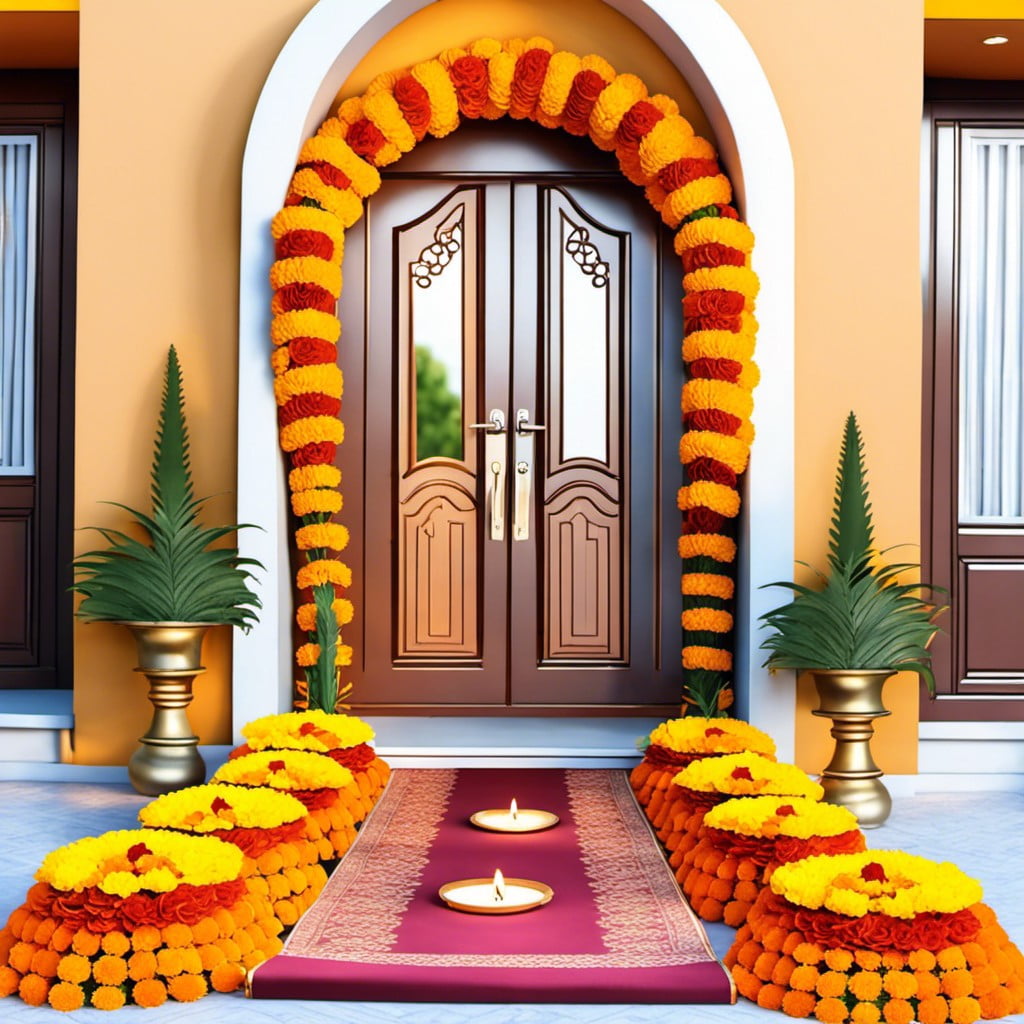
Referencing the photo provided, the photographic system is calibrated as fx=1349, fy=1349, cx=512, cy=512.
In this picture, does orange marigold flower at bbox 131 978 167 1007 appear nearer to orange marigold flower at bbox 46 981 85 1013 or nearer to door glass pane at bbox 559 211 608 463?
orange marigold flower at bbox 46 981 85 1013

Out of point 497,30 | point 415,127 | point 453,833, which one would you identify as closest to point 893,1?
point 497,30

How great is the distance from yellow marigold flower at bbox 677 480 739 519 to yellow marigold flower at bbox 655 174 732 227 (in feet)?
3.52

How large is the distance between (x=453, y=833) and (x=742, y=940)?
53.3 inches

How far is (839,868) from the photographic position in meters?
3.13

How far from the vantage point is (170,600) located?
499 cm

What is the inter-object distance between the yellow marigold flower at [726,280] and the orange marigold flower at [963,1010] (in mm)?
2986

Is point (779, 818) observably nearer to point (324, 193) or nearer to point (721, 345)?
point (721, 345)

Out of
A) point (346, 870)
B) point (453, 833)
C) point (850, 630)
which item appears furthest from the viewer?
point (850, 630)

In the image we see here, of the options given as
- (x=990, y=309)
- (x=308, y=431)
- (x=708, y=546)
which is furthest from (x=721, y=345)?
(x=990, y=309)

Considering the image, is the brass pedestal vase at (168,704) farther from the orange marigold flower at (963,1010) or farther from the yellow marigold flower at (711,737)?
the orange marigold flower at (963,1010)

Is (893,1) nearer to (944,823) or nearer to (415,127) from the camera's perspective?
(415,127)

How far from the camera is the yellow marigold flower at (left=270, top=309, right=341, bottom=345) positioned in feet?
17.1

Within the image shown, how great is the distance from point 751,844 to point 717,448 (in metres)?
1.94

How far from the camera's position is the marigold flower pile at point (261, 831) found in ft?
11.3
